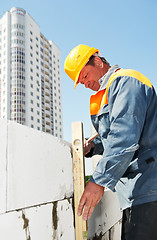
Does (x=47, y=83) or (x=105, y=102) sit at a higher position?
(x=47, y=83)

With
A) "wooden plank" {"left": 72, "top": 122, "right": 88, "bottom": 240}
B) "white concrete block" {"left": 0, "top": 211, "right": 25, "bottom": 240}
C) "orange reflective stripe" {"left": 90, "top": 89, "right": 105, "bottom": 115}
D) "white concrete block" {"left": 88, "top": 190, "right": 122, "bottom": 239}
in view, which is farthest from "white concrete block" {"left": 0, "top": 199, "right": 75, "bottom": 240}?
"orange reflective stripe" {"left": 90, "top": 89, "right": 105, "bottom": 115}

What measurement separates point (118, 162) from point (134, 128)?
0.24 meters

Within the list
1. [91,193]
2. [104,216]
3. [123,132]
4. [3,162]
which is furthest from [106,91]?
[104,216]

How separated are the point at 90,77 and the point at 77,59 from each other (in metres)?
0.23

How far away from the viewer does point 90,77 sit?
2248mm

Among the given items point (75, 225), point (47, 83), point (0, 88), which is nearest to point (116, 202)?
point (75, 225)

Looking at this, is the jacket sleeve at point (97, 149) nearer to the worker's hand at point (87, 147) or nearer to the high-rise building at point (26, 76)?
the worker's hand at point (87, 147)

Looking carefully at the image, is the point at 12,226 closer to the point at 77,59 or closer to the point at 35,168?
the point at 35,168

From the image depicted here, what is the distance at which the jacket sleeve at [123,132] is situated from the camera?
4.94 ft

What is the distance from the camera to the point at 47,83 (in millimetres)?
67500

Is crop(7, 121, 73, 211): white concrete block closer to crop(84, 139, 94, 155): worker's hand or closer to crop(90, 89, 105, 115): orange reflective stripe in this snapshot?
crop(84, 139, 94, 155): worker's hand

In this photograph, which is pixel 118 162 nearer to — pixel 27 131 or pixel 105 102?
pixel 105 102

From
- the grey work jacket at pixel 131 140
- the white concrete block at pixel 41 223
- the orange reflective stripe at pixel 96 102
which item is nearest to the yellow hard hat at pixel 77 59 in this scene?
the orange reflective stripe at pixel 96 102

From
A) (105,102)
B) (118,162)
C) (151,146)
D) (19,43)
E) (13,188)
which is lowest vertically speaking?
(13,188)
